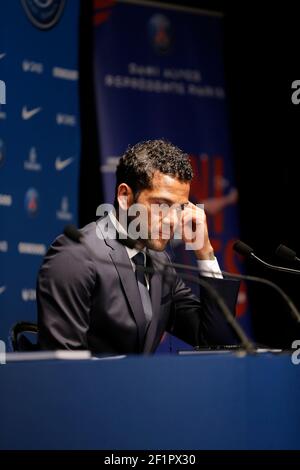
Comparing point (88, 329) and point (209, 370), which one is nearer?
point (209, 370)

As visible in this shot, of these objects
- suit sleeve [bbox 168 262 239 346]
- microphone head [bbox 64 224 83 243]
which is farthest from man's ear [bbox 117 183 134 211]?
microphone head [bbox 64 224 83 243]

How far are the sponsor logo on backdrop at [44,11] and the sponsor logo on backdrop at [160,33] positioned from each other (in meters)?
0.70

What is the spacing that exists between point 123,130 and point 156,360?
10.5 ft

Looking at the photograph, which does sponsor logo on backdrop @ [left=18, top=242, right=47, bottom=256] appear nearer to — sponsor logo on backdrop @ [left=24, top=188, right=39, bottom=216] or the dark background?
sponsor logo on backdrop @ [left=24, top=188, right=39, bottom=216]

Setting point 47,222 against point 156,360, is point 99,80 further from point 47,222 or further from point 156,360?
point 156,360

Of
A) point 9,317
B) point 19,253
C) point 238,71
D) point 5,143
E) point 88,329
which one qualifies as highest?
point 238,71

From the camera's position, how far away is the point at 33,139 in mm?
4672

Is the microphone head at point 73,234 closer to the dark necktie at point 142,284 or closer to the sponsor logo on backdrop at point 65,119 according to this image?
the dark necktie at point 142,284

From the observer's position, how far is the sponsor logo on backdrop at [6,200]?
4496 mm

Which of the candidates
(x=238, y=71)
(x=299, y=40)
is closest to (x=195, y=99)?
(x=238, y=71)

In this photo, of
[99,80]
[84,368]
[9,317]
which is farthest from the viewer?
[99,80]

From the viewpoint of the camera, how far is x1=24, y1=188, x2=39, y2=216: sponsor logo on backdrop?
4.61 m

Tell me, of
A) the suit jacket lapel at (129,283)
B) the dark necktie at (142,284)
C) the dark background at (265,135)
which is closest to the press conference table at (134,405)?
the suit jacket lapel at (129,283)

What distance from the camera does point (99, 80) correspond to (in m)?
5.12
